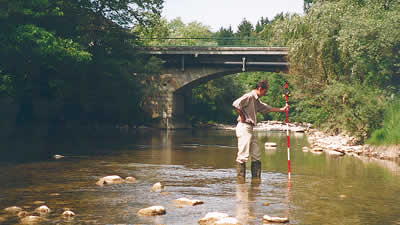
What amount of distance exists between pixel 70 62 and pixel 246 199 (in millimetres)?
19788

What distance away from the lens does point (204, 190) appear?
28.8ft

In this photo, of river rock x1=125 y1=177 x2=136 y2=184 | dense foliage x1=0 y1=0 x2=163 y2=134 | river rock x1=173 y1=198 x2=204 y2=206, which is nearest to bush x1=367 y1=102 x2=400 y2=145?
river rock x1=125 y1=177 x2=136 y2=184

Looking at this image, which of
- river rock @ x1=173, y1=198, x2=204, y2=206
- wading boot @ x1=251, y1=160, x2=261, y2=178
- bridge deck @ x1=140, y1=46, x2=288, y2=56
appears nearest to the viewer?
river rock @ x1=173, y1=198, x2=204, y2=206

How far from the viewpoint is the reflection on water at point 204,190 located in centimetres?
667

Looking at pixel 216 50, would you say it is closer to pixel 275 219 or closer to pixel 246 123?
pixel 246 123

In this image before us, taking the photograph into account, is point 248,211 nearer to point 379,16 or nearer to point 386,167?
point 386,167

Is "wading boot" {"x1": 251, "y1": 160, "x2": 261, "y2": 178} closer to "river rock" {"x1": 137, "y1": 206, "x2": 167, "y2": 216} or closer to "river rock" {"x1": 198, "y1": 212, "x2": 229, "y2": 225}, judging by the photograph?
"river rock" {"x1": 137, "y1": 206, "x2": 167, "y2": 216}

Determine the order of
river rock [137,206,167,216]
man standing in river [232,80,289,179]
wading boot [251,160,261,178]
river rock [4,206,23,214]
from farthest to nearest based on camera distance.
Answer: wading boot [251,160,261,178], man standing in river [232,80,289,179], river rock [4,206,23,214], river rock [137,206,167,216]

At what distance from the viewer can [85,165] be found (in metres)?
12.9

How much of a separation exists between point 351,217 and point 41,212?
3841 millimetres

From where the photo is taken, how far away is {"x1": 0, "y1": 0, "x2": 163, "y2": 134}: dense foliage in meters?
22.5

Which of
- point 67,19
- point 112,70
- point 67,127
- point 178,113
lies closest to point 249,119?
point 67,19

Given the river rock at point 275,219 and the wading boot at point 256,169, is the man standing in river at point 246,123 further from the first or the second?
the river rock at point 275,219

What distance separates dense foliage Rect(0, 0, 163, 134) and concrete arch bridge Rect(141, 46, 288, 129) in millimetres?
3272
